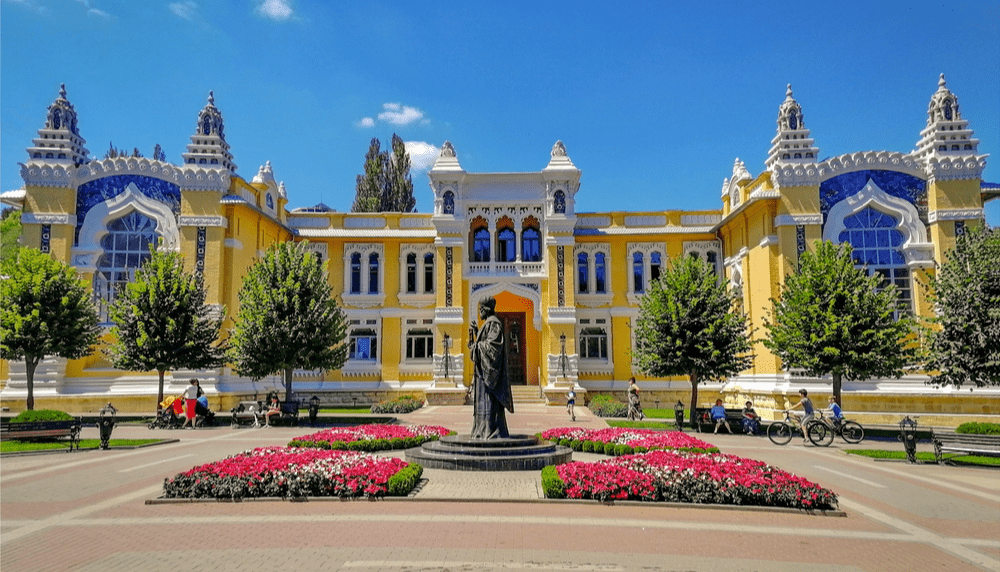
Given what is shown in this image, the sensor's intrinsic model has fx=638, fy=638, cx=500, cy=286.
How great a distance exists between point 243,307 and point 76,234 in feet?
37.1

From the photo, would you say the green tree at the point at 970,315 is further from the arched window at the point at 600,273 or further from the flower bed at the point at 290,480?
the arched window at the point at 600,273

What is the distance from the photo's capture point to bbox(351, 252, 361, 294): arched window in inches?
1480

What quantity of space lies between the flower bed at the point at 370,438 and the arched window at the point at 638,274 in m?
21.8

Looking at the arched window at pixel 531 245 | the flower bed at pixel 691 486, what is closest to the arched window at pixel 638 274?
the arched window at pixel 531 245

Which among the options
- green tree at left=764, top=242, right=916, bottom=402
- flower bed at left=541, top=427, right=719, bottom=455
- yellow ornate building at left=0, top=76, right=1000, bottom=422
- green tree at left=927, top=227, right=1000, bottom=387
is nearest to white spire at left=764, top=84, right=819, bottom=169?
yellow ornate building at left=0, top=76, right=1000, bottom=422

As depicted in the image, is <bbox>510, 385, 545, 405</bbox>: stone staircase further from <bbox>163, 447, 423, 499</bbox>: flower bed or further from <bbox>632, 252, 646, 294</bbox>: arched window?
<bbox>163, 447, 423, 499</bbox>: flower bed

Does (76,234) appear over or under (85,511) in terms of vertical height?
over

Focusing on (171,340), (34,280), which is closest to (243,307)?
(171,340)

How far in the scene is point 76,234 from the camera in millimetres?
30406

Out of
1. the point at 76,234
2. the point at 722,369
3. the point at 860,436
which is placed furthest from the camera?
the point at 76,234

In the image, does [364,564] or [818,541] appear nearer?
[364,564]

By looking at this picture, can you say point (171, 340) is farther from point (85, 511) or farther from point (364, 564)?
point (364, 564)

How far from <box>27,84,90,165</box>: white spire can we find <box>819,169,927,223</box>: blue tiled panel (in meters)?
35.7

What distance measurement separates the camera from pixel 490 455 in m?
12.9
